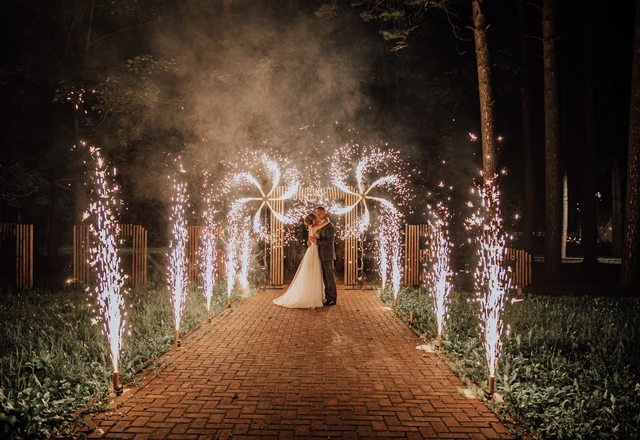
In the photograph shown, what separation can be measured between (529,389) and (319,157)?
41.1ft

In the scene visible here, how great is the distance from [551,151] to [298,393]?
12989mm

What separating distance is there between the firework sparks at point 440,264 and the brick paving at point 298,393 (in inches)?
31.7

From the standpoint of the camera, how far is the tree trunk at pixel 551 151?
13.8 m

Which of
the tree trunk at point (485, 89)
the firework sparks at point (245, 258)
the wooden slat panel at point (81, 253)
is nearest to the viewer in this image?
the tree trunk at point (485, 89)

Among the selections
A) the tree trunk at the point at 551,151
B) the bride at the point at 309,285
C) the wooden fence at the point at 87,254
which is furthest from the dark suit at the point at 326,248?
the tree trunk at the point at 551,151

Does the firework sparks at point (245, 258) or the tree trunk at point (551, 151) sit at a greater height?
the tree trunk at point (551, 151)

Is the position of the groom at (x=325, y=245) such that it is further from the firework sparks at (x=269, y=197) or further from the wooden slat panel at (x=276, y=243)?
the wooden slat panel at (x=276, y=243)

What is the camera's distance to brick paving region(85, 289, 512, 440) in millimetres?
4180

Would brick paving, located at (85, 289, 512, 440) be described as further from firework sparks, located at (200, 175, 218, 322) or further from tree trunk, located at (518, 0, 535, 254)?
tree trunk, located at (518, 0, 535, 254)

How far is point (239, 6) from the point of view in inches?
667

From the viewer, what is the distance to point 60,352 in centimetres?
A: 588

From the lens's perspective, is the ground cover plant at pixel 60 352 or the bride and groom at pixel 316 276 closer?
the ground cover plant at pixel 60 352

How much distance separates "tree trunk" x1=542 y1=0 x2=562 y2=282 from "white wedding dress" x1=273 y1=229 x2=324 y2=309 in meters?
8.26

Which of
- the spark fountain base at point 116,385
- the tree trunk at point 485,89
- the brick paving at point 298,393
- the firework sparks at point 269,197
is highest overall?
the tree trunk at point 485,89
